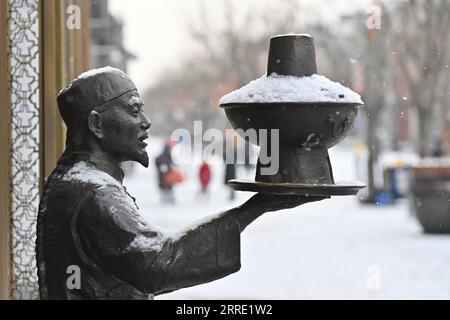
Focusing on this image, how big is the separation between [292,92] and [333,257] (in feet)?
29.2

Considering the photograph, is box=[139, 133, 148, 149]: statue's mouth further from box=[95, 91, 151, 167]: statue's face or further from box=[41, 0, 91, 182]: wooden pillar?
box=[41, 0, 91, 182]: wooden pillar

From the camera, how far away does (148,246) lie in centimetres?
233

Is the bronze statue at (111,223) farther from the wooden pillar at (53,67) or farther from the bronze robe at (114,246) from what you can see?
the wooden pillar at (53,67)

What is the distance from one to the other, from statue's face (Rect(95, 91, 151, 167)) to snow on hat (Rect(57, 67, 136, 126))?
33 millimetres

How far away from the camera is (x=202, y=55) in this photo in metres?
27.4

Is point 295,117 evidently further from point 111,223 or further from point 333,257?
point 333,257

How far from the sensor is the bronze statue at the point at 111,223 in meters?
2.34

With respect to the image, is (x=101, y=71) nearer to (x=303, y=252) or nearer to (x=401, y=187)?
(x=303, y=252)

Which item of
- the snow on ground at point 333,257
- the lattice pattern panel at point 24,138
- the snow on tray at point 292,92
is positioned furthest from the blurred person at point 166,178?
the snow on tray at point 292,92

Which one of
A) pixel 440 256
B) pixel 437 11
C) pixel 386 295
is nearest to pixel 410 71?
pixel 437 11

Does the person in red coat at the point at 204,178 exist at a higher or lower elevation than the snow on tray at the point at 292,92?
lower

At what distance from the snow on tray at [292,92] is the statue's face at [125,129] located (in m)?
0.31

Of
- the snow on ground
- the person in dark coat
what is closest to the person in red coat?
the person in dark coat
